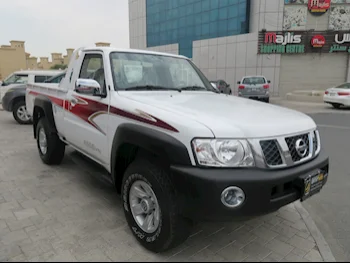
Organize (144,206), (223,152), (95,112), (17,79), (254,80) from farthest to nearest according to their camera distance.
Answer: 1. (254,80)
2. (17,79)
3. (95,112)
4. (144,206)
5. (223,152)

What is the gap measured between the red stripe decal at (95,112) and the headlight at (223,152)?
10.6 inches

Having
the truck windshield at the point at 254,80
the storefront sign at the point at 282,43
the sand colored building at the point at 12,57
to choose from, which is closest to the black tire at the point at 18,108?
the truck windshield at the point at 254,80

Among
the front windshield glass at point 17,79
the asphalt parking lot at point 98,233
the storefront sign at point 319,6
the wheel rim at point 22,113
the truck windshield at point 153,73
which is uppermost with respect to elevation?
the storefront sign at point 319,6

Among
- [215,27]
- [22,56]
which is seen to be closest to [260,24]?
[215,27]

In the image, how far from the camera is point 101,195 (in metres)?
4.13

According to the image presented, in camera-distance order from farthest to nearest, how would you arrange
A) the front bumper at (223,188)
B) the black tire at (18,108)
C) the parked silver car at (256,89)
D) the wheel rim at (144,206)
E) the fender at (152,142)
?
the parked silver car at (256,89)
the black tire at (18,108)
the wheel rim at (144,206)
the fender at (152,142)
the front bumper at (223,188)

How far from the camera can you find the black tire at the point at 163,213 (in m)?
2.49

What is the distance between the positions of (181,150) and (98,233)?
1.49m

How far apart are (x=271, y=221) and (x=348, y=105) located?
14081 mm

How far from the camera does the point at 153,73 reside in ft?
12.5

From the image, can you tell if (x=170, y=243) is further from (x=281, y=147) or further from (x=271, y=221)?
(x=271, y=221)

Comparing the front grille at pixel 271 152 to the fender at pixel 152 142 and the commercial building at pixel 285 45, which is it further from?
the commercial building at pixel 285 45

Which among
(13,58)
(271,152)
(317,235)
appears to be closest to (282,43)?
(317,235)

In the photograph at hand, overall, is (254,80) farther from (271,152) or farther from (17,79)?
(271,152)
